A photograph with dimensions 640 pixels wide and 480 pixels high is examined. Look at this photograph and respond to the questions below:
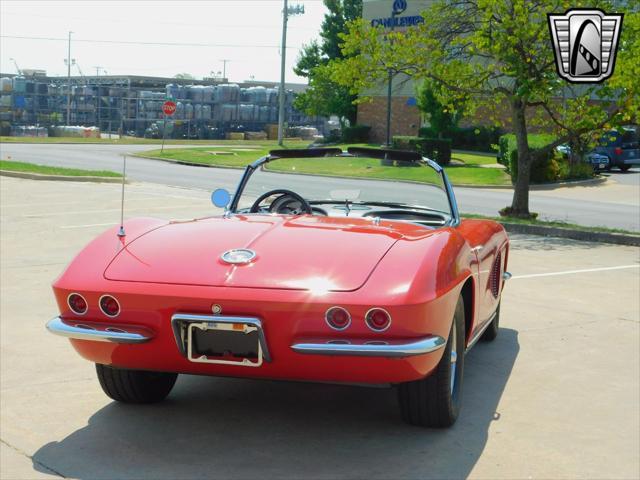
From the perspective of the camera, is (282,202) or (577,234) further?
(577,234)

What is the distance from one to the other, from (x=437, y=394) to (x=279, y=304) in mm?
974

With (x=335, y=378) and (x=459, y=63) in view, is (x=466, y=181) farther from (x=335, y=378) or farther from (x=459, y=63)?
(x=335, y=378)

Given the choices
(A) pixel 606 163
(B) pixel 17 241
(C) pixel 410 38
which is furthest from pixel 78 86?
(B) pixel 17 241

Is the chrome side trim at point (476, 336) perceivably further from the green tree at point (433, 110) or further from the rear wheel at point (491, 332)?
the green tree at point (433, 110)

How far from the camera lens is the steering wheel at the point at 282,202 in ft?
18.7

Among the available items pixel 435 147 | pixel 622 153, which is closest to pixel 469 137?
pixel 435 147

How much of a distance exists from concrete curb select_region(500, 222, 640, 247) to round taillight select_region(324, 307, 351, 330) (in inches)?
412

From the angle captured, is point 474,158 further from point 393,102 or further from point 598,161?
point 393,102

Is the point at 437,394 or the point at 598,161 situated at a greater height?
the point at 437,394

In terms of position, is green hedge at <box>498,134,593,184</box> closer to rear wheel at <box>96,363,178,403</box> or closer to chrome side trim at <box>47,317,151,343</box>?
rear wheel at <box>96,363,178,403</box>

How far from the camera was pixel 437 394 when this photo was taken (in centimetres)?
462

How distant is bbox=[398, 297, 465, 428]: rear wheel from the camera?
4586mm

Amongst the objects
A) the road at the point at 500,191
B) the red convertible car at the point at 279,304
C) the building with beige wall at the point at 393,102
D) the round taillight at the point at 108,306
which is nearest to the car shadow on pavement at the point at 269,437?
the red convertible car at the point at 279,304

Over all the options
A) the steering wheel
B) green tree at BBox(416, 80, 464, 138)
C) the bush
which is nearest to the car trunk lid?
the steering wheel
